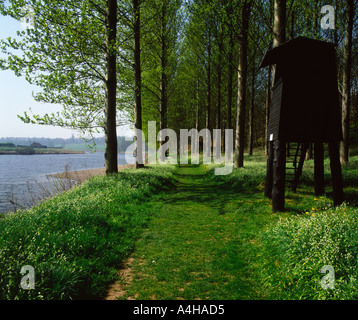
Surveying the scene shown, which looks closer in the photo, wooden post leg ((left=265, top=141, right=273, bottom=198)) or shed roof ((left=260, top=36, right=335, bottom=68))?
shed roof ((left=260, top=36, right=335, bottom=68))

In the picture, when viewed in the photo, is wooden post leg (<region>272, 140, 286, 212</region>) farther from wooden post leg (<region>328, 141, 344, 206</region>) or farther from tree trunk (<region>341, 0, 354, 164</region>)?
→ tree trunk (<region>341, 0, 354, 164</region>)

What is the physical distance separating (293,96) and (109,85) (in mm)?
9134

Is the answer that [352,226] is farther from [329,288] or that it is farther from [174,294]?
[174,294]

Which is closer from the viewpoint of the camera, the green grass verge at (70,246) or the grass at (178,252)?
the green grass verge at (70,246)

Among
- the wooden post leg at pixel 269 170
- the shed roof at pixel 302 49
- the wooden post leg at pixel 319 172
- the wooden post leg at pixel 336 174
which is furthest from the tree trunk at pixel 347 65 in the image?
the shed roof at pixel 302 49

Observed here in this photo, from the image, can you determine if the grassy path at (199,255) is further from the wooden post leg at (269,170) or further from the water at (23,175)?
the water at (23,175)

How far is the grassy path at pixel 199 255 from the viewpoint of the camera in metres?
4.20

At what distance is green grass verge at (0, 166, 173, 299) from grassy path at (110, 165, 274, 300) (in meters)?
0.42

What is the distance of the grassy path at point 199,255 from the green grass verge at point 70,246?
16.7 inches

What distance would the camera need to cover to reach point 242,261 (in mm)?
5238

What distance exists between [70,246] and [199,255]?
113 inches

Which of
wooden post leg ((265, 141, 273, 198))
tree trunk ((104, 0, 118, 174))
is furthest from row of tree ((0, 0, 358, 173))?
wooden post leg ((265, 141, 273, 198))

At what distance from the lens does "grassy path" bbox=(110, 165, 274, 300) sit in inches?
A: 165

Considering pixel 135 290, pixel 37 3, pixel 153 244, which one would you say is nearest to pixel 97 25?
pixel 37 3
